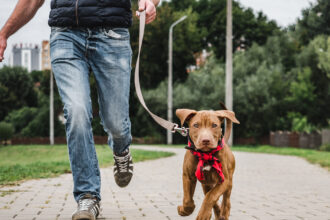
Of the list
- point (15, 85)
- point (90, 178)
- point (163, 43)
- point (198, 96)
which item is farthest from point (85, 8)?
point (15, 85)

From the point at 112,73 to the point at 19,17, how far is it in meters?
1.02

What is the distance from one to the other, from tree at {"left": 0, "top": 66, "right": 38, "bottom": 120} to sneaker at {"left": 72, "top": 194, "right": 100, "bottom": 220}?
5337 cm

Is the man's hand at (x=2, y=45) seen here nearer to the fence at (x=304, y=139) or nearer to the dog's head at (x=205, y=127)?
the dog's head at (x=205, y=127)

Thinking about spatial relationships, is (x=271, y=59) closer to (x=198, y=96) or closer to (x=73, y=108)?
(x=198, y=96)

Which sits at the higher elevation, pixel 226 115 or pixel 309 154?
pixel 226 115

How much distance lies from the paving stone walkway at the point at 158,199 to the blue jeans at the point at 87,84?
31.0 inches

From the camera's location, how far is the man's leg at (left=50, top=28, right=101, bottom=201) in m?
4.42

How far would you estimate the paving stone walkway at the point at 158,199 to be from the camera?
17.8 ft

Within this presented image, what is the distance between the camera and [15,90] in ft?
193

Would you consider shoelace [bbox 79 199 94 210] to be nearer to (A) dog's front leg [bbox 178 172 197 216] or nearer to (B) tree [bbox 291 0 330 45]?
(A) dog's front leg [bbox 178 172 197 216]

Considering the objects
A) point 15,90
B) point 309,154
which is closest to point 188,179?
point 309,154

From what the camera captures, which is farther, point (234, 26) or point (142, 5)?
point (234, 26)

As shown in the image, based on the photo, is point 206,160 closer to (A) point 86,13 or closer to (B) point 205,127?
(B) point 205,127

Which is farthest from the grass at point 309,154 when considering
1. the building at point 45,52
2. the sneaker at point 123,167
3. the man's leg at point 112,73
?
the building at point 45,52
